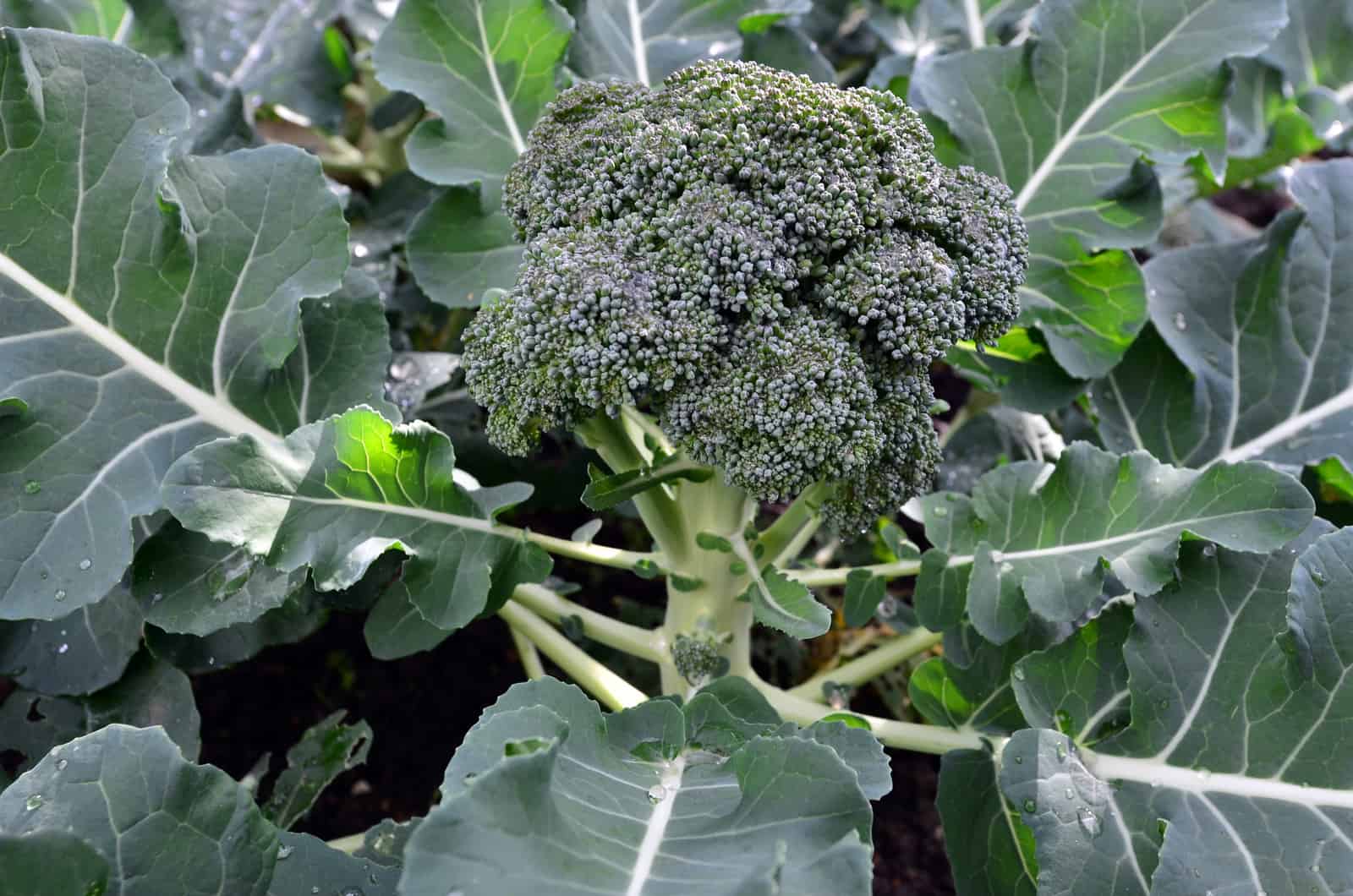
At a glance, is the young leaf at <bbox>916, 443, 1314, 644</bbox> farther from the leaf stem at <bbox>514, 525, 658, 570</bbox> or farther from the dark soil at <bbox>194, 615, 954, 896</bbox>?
the dark soil at <bbox>194, 615, 954, 896</bbox>

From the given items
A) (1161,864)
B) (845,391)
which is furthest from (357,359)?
(1161,864)

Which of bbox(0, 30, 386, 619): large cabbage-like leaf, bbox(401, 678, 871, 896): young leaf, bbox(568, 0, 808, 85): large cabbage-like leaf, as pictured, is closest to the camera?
bbox(401, 678, 871, 896): young leaf

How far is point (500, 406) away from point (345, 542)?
233mm

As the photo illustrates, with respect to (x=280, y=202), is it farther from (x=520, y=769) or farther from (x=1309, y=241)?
(x=1309, y=241)

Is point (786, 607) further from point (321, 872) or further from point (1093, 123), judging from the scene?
point (1093, 123)

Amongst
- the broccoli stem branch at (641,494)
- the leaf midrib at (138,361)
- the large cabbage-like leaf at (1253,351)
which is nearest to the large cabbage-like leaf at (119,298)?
the leaf midrib at (138,361)

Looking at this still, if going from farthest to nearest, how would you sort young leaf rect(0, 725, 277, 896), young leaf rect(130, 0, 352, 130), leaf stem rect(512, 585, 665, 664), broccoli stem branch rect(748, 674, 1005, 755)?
young leaf rect(130, 0, 352, 130)
leaf stem rect(512, 585, 665, 664)
broccoli stem branch rect(748, 674, 1005, 755)
young leaf rect(0, 725, 277, 896)

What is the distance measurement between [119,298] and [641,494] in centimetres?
69

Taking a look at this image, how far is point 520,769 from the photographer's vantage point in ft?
2.71

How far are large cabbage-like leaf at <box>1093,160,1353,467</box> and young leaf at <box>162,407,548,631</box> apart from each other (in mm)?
945

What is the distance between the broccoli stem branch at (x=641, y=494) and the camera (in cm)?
125

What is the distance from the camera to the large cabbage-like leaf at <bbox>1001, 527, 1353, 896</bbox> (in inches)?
43.0

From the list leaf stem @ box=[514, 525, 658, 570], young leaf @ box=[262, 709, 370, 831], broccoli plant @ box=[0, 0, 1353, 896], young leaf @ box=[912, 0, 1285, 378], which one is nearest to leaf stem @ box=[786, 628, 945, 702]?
broccoli plant @ box=[0, 0, 1353, 896]

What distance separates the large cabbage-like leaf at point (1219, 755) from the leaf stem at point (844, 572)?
0.26 m
